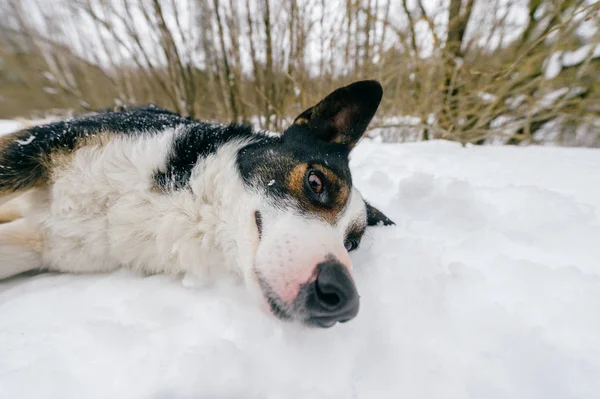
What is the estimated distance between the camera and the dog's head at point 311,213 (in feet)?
3.54

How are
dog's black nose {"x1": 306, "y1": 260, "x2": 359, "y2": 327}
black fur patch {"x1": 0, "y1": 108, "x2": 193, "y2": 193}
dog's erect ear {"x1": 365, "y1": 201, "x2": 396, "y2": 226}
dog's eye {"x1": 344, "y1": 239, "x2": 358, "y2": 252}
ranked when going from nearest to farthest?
1. dog's black nose {"x1": 306, "y1": 260, "x2": 359, "y2": 327}
2. black fur patch {"x1": 0, "y1": 108, "x2": 193, "y2": 193}
3. dog's eye {"x1": 344, "y1": 239, "x2": 358, "y2": 252}
4. dog's erect ear {"x1": 365, "y1": 201, "x2": 396, "y2": 226}

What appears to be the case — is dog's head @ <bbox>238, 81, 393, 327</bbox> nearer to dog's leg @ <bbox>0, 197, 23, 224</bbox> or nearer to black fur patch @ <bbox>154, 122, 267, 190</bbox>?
black fur patch @ <bbox>154, 122, 267, 190</bbox>

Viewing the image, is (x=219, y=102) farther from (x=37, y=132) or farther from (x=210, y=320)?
(x=210, y=320)

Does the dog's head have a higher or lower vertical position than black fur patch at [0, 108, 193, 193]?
lower

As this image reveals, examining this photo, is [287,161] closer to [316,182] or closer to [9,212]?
[316,182]

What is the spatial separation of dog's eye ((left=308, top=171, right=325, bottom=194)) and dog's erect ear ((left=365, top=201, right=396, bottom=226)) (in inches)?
20.6

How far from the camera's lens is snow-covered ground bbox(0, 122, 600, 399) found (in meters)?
0.93

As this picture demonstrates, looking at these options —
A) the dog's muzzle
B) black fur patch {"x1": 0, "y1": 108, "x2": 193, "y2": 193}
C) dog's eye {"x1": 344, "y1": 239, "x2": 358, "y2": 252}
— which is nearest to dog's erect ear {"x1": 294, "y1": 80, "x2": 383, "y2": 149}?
dog's eye {"x1": 344, "y1": 239, "x2": 358, "y2": 252}

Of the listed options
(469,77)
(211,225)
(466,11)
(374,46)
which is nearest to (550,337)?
(211,225)

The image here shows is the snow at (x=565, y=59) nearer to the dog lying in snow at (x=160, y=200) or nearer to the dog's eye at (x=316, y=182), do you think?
the dog lying in snow at (x=160, y=200)

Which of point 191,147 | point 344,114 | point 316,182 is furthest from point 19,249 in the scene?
point 344,114

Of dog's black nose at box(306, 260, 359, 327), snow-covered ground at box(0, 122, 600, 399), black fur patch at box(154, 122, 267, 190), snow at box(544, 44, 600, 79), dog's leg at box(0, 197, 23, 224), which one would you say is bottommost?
snow-covered ground at box(0, 122, 600, 399)

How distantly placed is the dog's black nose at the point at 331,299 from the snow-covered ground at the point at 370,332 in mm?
128

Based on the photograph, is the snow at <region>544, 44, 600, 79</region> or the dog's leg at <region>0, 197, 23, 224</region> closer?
the dog's leg at <region>0, 197, 23, 224</region>
